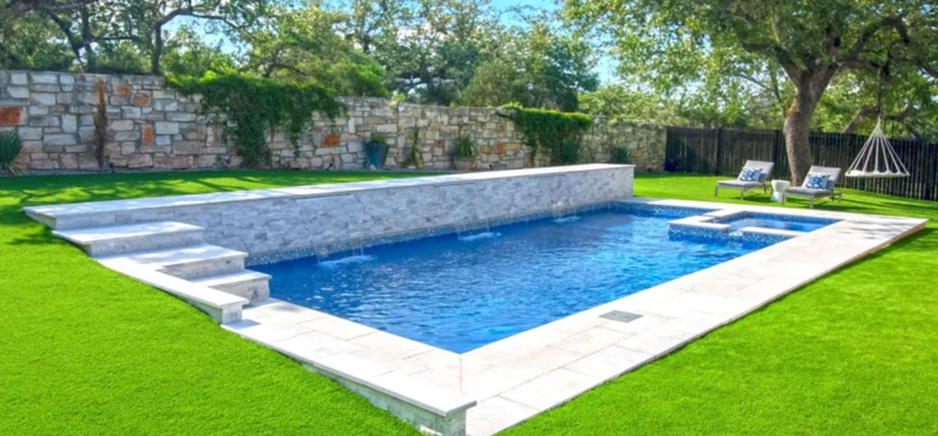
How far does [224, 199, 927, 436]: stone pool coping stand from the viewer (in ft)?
13.5

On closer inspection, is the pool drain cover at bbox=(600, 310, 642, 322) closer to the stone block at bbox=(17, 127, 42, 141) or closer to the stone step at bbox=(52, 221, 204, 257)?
the stone step at bbox=(52, 221, 204, 257)

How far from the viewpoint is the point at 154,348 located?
15.1ft

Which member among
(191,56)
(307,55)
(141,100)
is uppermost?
(307,55)

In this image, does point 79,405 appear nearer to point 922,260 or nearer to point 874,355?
point 874,355

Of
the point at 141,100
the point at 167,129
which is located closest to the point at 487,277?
the point at 167,129

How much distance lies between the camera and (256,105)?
A: 48.1 ft

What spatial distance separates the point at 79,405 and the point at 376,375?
1490 millimetres

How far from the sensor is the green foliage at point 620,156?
22.1 meters

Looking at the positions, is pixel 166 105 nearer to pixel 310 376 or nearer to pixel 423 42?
pixel 310 376

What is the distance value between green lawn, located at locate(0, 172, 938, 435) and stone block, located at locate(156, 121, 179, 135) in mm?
7254

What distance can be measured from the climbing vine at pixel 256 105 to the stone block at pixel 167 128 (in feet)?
2.06

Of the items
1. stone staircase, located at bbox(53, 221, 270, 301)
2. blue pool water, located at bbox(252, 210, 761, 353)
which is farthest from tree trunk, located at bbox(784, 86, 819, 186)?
stone staircase, located at bbox(53, 221, 270, 301)

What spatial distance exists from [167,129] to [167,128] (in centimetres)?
2

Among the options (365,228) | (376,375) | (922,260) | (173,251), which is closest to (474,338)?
(376,375)
